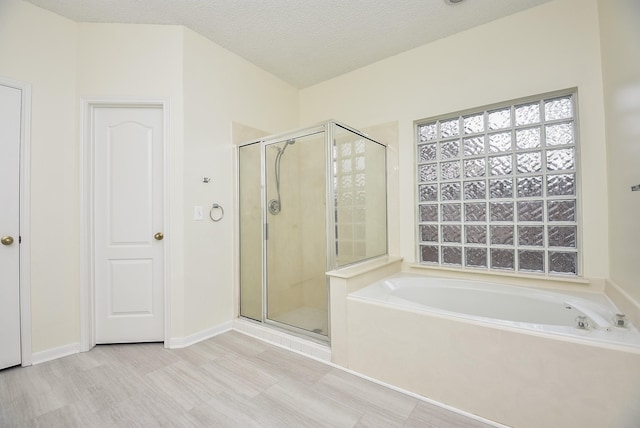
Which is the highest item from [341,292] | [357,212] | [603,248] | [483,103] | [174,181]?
[483,103]

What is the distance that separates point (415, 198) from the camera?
259 cm

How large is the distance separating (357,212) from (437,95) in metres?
1.33

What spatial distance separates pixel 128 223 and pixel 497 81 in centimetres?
328

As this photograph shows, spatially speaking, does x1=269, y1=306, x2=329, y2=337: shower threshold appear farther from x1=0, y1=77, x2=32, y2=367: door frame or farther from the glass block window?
x1=0, y1=77, x2=32, y2=367: door frame

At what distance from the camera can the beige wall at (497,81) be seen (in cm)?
189

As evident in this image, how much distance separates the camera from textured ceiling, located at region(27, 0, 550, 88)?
2.01 meters

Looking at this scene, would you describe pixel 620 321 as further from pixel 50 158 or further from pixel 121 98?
pixel 50 158

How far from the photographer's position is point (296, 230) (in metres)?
2.53

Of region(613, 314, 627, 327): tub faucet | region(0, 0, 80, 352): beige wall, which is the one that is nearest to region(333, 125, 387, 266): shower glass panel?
region(613, 314, 627, 327): tub faucet

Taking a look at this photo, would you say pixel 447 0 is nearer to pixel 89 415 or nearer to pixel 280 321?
pixel 280 321

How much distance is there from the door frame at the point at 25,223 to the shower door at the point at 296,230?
167 cm

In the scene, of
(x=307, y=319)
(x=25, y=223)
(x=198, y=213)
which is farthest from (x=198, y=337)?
(x=25, y=223)

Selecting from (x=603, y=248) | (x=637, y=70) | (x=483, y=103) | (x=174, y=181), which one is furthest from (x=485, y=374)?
(x=174, y=181)

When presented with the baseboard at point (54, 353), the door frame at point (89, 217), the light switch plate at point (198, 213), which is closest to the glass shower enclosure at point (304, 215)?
the light switch plate at point (198, 213)
